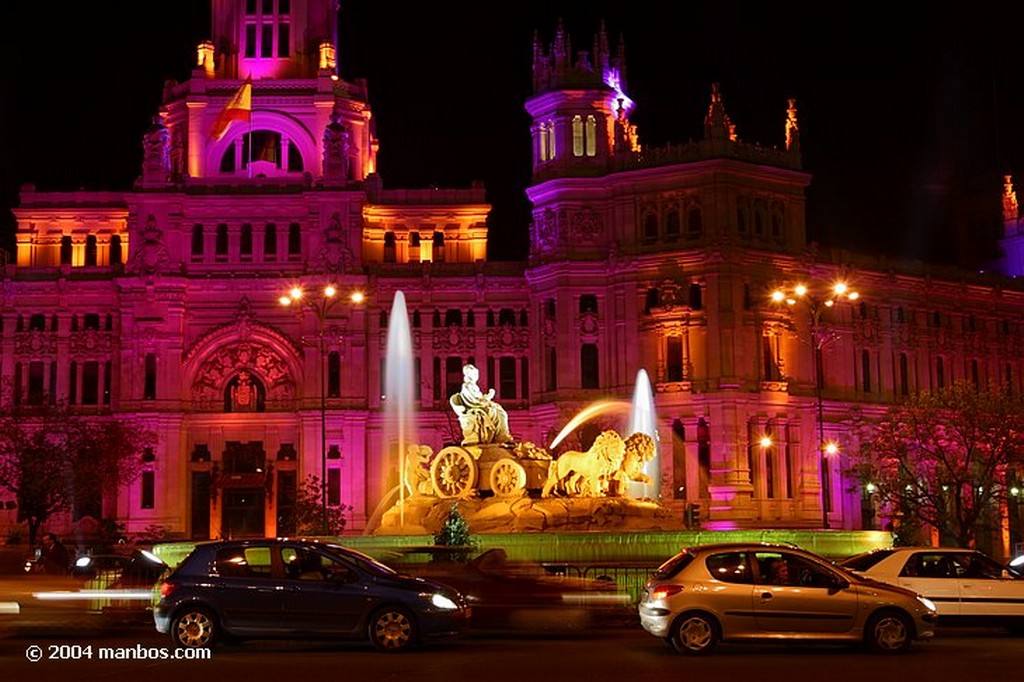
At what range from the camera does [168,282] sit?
86.4 metres

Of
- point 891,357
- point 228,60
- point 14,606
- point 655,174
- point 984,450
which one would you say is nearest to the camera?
point 14,606

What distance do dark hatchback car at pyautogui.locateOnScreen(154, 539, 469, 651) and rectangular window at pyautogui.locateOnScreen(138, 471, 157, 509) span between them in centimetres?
6158

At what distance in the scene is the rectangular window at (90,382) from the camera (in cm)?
8906

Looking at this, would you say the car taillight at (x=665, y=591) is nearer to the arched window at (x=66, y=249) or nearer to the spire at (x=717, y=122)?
the spire at (x=717, y=122)

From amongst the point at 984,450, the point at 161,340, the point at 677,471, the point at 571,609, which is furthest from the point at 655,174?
the point at 571,609

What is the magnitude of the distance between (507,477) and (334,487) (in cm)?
3419

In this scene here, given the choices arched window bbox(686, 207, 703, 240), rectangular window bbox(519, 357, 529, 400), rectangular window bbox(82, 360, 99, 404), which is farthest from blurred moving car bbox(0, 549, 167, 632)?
rectangular window bbox(519, 357, 529, 400)

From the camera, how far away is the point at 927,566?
30172 millimetres

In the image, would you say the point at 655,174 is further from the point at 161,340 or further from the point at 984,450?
the point at 161,340

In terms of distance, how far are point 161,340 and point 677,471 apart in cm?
3010

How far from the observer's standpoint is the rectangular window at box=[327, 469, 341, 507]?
280 feet

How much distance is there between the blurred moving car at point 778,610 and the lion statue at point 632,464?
26.8 m

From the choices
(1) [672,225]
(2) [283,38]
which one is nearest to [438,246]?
(1) [672,225]

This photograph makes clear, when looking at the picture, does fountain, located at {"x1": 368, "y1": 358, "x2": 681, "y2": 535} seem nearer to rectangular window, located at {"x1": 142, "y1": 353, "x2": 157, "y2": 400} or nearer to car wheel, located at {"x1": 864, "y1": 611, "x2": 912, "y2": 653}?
car wheel, located at {"x1": 864, "y1": 611, "x2": 912, "y2": 653}
